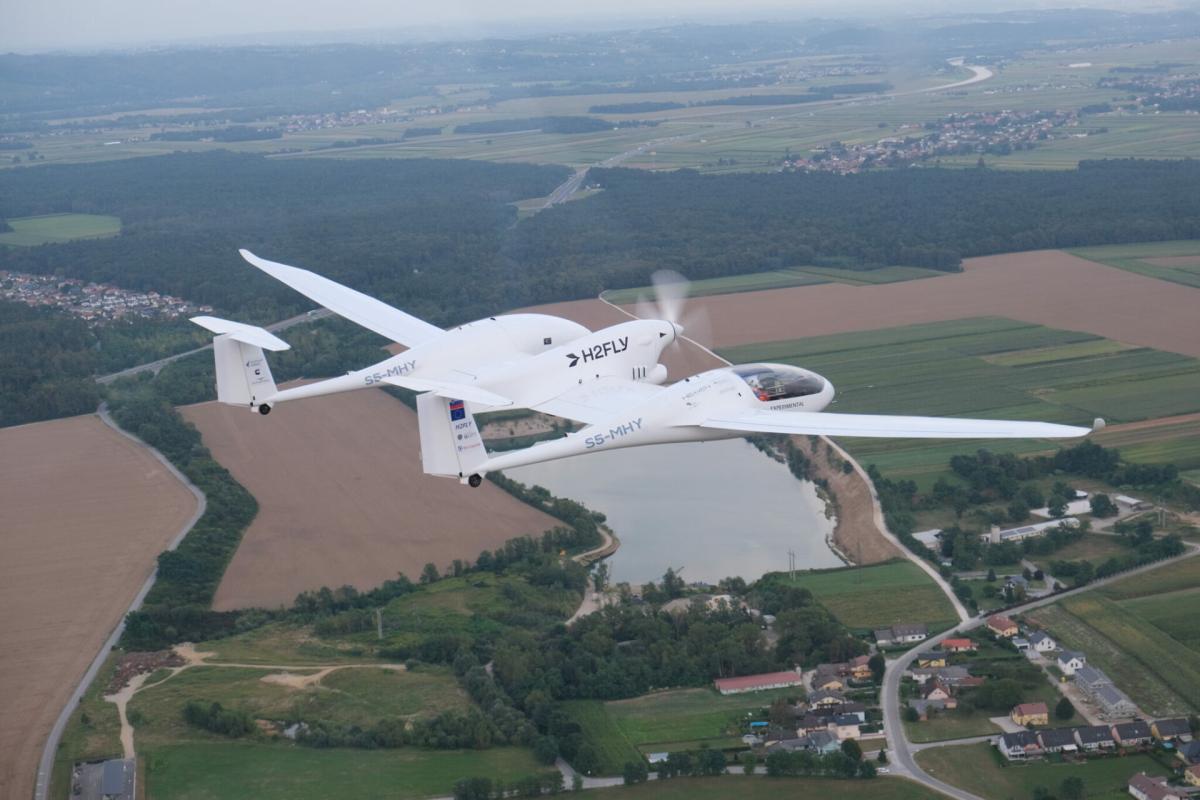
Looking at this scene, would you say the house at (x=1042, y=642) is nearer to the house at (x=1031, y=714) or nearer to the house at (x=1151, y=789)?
the house at (x=1031, y=714)

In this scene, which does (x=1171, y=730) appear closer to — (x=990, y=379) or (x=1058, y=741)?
(x=1058, y=741)

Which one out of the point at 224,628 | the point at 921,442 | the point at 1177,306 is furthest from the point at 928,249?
the point at 224,628

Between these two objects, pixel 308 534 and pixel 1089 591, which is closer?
pixel 1089 591

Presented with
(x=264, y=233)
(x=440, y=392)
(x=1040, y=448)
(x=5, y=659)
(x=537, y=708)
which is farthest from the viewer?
(x=264, y=233)

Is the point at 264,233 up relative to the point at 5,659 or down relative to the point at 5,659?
up

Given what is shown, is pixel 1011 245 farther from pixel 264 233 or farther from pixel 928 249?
pixel 264 233

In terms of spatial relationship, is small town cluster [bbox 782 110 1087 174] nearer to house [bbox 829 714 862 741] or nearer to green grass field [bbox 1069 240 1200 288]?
green grass field [bbox 1069 240 1200 288]
